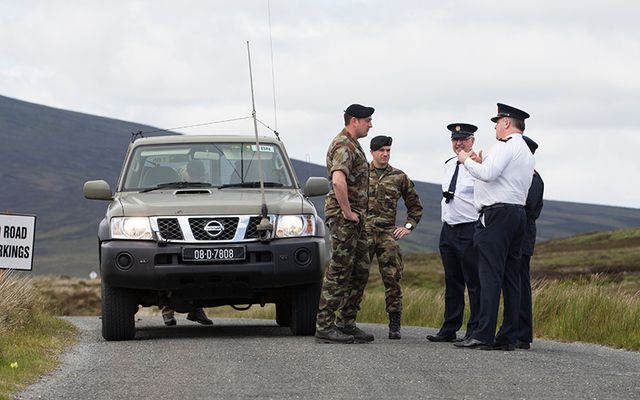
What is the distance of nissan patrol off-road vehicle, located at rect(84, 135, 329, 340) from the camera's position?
1233cm

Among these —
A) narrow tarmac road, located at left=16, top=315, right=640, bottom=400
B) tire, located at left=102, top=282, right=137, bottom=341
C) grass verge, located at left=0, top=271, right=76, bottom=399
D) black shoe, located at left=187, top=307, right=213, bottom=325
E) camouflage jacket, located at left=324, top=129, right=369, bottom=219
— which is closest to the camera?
narrow tarmac road, located at left=16, top=315, right=640, bottom=400

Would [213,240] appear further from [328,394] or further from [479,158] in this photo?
[328,394]

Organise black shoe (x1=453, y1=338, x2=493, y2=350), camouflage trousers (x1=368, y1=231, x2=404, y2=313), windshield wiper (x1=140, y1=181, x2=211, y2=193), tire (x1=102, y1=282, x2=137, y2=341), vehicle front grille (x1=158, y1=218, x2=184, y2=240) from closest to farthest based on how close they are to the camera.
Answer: black shoe (x1=453, y1=338, x2=493, y2=350) < vehicle front grille (x1=158, y1=218, x2=184, y2=240) < tire (x1=102, y1=282, x2=137, y2=341) < windshield wiper (x1=140, y1=181, x2=211, y2=193) < camouflage trousers (x1=368, y1=231, x2=404, y2=313)

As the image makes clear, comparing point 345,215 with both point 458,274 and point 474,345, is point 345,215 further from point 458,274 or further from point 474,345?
point 458,274

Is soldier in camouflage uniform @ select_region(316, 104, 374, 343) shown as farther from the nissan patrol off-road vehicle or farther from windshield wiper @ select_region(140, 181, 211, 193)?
windshield wiper @ select_region(140, 181, 211, 193)

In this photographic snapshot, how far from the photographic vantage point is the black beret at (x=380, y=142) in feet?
44.7

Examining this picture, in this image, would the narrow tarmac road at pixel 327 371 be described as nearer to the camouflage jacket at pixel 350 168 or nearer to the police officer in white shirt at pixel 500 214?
the police officer in white shirt at pixel 500 214

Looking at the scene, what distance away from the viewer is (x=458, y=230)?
13.1m

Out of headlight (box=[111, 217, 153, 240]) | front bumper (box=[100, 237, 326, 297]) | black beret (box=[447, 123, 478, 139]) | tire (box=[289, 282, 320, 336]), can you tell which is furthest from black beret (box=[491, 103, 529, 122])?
headlight (box=[111, 217, 153, 240])

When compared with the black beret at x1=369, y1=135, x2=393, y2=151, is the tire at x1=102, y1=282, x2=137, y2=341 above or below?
below

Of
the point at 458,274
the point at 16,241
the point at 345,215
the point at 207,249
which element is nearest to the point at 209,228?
the point at 207,249

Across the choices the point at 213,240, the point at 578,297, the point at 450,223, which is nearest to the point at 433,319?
the point at 578,297

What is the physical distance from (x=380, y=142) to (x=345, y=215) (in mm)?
1747

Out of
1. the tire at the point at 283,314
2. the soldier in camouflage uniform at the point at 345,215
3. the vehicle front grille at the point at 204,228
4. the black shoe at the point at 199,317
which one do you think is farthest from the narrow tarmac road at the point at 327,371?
the black shoe at the point at 199,317
